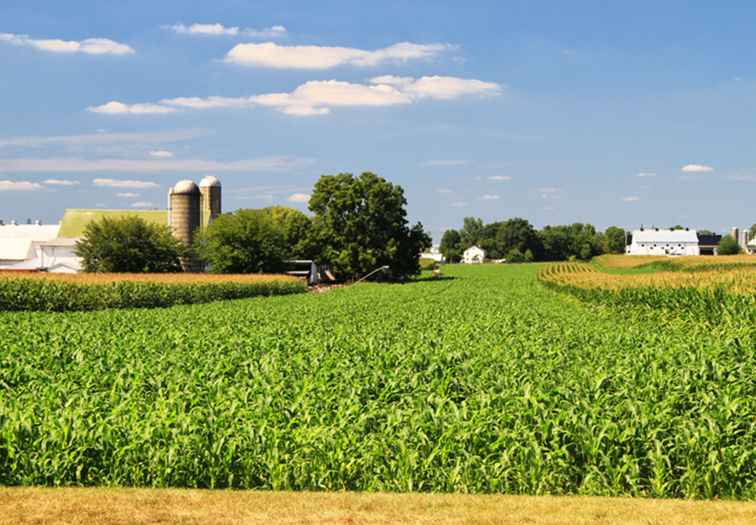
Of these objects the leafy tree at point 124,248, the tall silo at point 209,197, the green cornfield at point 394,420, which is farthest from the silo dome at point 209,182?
the green cornfield at point 394,420

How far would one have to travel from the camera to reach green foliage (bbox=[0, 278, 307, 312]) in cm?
4388

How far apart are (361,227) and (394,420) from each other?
267ft

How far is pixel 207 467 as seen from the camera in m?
10.3

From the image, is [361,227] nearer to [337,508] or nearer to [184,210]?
[184,210]

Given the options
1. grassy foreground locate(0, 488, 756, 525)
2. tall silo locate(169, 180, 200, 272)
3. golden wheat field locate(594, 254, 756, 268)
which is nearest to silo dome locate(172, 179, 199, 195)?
tall silo locate(169, 180, 200, 272)

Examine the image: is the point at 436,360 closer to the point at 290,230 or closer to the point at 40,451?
the point at 40,451

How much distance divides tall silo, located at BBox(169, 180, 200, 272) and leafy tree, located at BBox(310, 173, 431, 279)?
1985 cm

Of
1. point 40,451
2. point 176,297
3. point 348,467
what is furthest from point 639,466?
point 176,297

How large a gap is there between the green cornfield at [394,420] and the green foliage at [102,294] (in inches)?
1094

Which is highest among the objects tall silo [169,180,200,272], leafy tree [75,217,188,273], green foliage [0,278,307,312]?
tall silo [169,180,200,272]

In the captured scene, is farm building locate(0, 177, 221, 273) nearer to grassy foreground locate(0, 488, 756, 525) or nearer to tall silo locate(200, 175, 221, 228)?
tall silo locate(200, 175, 221, 228)

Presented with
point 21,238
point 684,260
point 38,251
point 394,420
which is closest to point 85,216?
point 21,238

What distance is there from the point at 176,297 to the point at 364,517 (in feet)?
155

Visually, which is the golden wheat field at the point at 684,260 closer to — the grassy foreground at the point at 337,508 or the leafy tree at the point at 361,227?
the leafy tree at the point at 361,227
